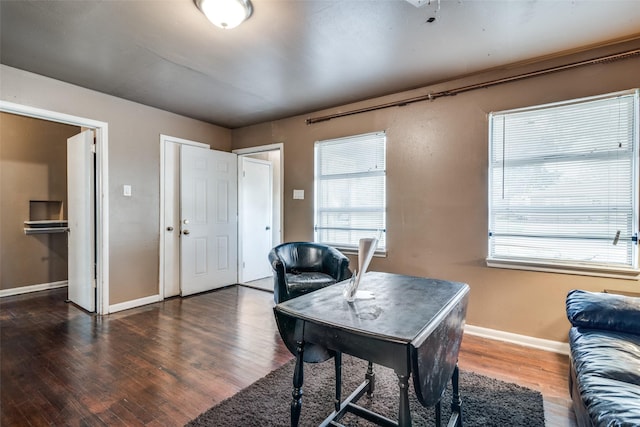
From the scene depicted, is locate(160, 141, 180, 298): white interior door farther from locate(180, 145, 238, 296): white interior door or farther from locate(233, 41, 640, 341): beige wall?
locate(233, 41, 640, 341): beige wall

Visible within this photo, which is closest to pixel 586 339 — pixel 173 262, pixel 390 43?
pixel 390 43

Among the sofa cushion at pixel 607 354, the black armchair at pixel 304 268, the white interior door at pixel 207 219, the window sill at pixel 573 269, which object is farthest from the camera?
the white interior door at pixel 207 219

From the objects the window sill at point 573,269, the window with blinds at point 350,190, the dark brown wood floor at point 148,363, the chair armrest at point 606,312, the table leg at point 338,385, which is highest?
the window with blinds at point 350,190

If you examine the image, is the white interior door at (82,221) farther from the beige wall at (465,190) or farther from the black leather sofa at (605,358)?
the black leather sofa at (605,358)

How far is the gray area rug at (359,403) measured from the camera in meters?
1.71

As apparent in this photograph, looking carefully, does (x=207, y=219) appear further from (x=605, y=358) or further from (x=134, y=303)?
(x=605, y=358)

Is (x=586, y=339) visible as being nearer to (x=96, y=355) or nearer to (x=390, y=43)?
(x=390, y=43)

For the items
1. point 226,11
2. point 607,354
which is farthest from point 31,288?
point 607,354

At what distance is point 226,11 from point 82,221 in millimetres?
3111

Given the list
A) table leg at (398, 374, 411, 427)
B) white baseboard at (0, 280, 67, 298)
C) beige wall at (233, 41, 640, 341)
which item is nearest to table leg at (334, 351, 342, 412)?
table leg at (398, 374, 411, 427)

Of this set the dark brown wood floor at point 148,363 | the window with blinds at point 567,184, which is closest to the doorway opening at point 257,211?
the dark brown wood floor at point 148,363

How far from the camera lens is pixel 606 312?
174 centimetres

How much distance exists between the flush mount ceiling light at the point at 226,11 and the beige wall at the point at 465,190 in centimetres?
197

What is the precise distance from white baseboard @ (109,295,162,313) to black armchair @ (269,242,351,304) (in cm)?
177
